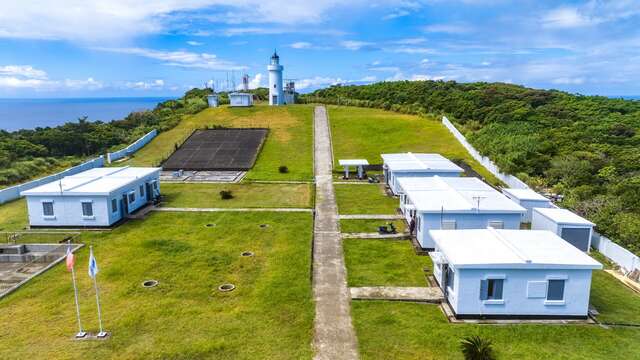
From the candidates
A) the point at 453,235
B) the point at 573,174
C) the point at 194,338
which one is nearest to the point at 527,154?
the point at 573,174

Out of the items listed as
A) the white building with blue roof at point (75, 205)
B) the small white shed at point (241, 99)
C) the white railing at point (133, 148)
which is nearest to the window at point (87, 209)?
the white building with blue roof at point (75, 205)

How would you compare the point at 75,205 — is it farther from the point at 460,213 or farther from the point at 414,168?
the point at 414,168

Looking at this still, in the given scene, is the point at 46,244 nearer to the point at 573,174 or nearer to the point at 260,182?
the point at 260,182

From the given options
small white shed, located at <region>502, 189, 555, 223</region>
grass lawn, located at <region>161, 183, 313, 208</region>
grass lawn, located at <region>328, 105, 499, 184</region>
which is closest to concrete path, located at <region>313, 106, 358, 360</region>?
grass lawn, located at <region>161, 183, 313, 208</region>

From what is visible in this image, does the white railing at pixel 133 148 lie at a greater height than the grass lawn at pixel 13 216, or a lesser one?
greater

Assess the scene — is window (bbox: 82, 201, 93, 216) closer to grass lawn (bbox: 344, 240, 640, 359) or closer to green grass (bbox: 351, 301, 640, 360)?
grass lawn (bbox: 344, 240, 640, 359)

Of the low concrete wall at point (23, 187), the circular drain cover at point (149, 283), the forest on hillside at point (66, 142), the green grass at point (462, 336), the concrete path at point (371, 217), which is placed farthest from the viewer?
the forest on hillside at point (66, 142)

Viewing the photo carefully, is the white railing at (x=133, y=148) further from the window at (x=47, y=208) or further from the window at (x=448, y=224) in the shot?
the window at (x=448, y=224)
